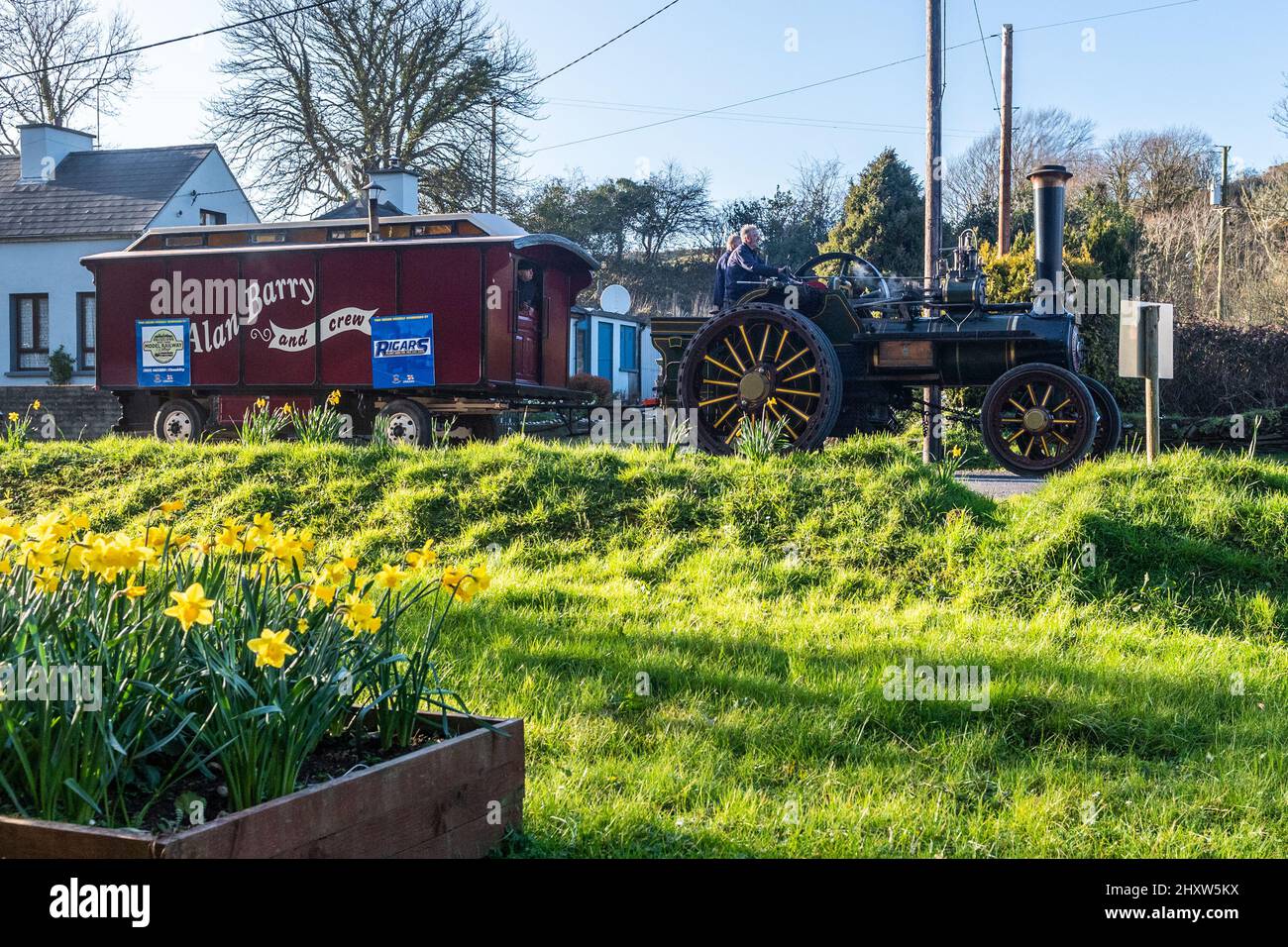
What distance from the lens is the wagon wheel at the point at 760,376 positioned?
9.14m

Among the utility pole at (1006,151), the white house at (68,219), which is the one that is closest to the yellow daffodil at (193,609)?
the utility pole at (1006,151)

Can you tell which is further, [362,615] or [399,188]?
[399,188]

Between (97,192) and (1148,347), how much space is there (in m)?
27.7

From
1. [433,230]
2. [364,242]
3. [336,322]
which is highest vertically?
[433,230]

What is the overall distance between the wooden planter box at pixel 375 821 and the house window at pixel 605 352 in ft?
95.0

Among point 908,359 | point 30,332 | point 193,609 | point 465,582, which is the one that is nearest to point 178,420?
point 908,359

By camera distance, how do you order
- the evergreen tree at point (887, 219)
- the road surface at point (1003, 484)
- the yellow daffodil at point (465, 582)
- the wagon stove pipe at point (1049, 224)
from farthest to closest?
the evergreen tree at point (887, 219)
the wagon stove pipe at point (1049, 224)
the road surface at point (1003, 484)
the yellow daffodil at point (465, 582)

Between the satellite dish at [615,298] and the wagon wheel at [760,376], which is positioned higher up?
the satellite dish at [615,298]

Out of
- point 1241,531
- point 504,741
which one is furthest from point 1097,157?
point 504,741

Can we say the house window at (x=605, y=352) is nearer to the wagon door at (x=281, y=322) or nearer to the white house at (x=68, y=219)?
the white house at (x=68, y=219)

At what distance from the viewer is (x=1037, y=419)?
9039 mm

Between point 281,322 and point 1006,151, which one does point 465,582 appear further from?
point 1006,151

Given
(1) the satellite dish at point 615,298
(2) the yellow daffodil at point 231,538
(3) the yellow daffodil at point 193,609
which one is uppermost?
(1) the satellite dish at point 615,298

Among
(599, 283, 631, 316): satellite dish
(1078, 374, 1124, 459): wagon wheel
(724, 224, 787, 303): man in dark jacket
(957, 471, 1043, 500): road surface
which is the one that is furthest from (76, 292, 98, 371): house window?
(1078, 374, 1124, 459): wagon wheel
